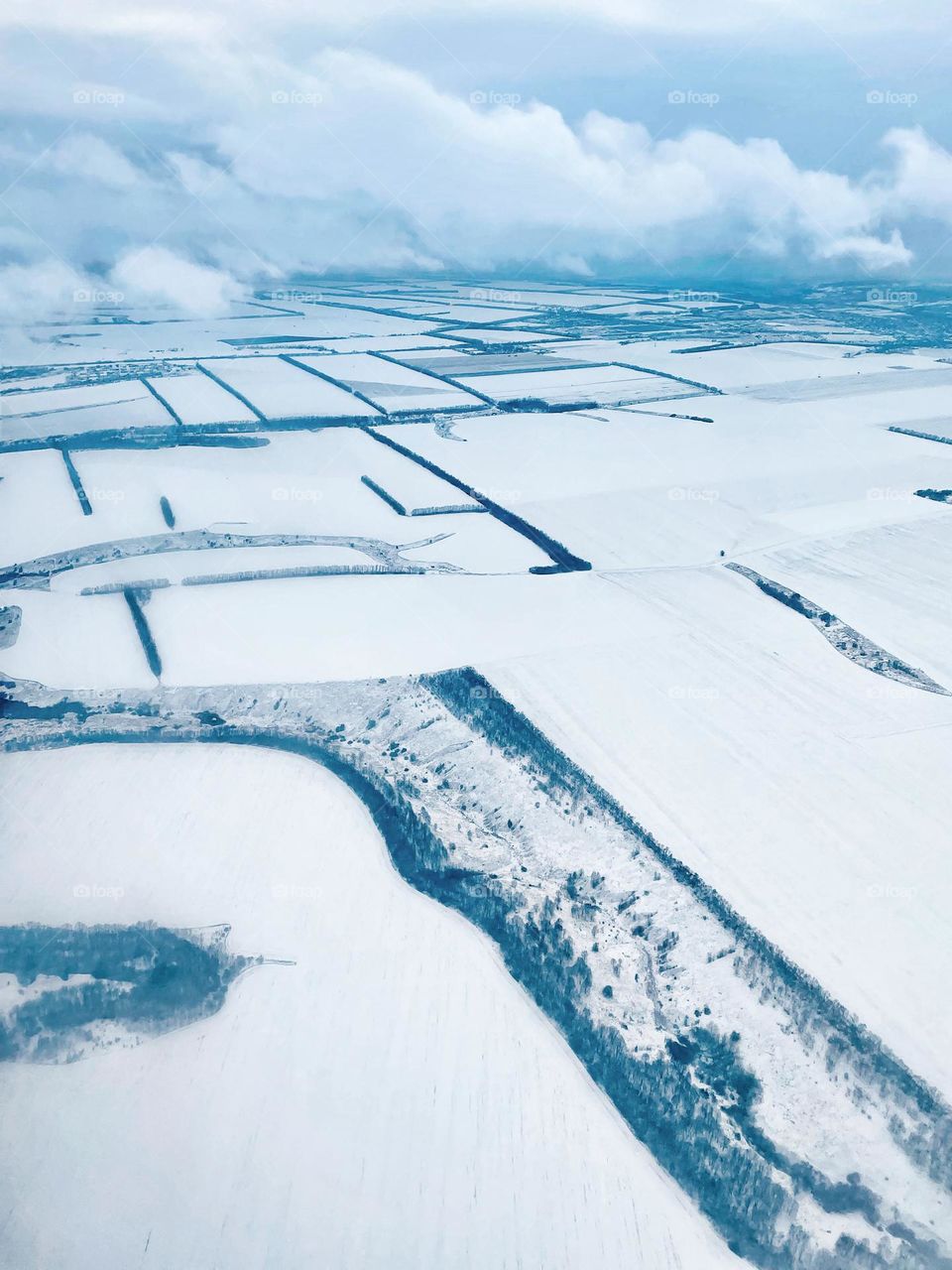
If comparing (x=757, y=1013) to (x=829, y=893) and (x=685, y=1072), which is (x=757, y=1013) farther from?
(x=829, y=893)

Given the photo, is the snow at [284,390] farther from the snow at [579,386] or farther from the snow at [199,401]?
the snow at [579,386]

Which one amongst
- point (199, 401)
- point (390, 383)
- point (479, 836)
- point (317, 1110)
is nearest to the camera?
point (317, 1110)

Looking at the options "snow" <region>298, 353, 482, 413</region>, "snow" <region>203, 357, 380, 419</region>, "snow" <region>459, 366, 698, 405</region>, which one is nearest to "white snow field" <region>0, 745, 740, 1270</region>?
"snow" <region>203, 357, 380, 419</region>

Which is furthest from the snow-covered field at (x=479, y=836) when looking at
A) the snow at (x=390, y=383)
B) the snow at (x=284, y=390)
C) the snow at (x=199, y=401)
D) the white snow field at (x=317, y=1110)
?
the snow at (x=390, y=383)

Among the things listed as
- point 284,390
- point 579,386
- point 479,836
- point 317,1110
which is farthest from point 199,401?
point 317,1110

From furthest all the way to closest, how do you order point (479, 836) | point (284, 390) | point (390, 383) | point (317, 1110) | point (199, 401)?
point (390, 383), point (284, 390), point (199, 401), point (479, 836), point (317, 1110)

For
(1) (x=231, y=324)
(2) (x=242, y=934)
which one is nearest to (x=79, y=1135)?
(2) (x=242, y=934)

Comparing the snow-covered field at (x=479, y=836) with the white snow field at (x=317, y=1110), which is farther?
the snow-covered field at (x=479, y=836)

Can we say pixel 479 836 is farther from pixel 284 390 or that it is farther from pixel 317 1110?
pixel 284 390
